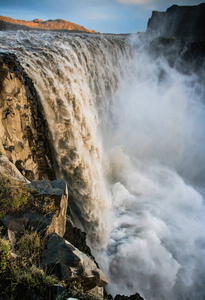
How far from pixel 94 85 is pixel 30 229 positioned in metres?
9.41

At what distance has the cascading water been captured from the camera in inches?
266

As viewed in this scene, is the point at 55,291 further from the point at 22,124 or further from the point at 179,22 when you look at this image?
the point at 179,22

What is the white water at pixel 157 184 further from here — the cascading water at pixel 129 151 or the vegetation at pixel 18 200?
the vegetation at pixel 18 200

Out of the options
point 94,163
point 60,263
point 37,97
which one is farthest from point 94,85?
point 60,263

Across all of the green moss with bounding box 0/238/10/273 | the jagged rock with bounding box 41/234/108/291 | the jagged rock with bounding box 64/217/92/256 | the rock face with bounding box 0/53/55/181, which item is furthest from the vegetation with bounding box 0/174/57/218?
the jagged rock with bounding box 64/217/92/256

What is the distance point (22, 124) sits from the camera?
4.96 meters

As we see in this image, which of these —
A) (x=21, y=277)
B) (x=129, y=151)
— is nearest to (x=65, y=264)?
(x=21, y=277)

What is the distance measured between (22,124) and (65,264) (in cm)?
367

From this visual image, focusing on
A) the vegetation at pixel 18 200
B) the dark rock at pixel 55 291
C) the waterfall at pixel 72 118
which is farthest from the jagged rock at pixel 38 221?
the waterfall at pixel 72 118

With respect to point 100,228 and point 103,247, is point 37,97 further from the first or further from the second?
point 103,247

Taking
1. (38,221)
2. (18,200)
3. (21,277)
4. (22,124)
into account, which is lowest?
(21,277)

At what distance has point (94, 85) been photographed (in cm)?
1081

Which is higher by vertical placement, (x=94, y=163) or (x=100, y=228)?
(x=94, y=163)

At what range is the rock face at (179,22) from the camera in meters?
22.2
